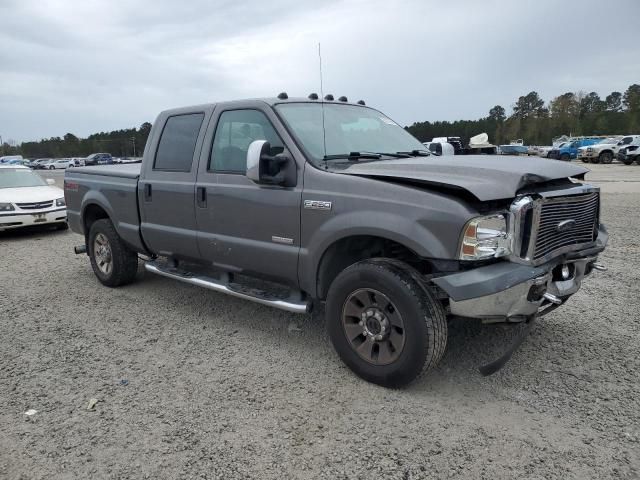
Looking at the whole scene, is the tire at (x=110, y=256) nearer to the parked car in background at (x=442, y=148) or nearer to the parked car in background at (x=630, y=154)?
the parked car in background at (x=442, y=148)

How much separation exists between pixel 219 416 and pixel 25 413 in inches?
48.6

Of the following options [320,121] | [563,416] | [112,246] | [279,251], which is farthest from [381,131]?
[112,246]

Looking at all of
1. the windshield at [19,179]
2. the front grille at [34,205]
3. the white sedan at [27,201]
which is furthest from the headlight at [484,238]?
the windshield at [19,179]

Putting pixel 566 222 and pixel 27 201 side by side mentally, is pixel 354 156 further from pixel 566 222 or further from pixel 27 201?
pixel 27 201

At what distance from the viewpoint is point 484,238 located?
2.93 m

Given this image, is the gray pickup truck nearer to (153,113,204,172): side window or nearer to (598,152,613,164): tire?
(153,113,204,172): side window

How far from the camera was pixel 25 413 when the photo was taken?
3.12m

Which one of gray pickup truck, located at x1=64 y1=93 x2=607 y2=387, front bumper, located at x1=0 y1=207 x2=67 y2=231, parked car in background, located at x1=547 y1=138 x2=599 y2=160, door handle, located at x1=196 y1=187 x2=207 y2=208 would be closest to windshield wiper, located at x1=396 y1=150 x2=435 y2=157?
gray pickup truck, located at x1=64 y1=93 x2=607 y2=387

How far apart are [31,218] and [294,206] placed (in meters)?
7.96

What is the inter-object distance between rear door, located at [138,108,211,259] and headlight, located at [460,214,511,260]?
2602 mm

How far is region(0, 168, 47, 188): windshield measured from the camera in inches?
409

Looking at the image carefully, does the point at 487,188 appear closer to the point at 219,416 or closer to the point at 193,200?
the point at 219,416

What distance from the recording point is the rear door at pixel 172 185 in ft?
15.1

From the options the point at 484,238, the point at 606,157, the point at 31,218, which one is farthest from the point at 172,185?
the point at 606,157
